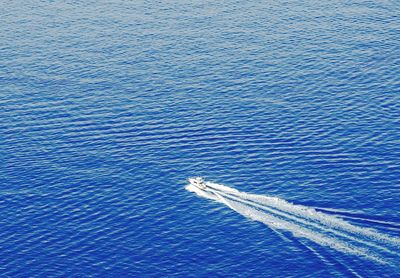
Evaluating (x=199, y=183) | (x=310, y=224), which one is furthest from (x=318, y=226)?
(x=199, y=183)

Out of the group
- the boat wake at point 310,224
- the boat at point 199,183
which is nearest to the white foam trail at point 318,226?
the boat wake at point 310,224

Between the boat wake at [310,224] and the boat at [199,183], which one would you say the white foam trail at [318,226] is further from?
the boat at [199,183]

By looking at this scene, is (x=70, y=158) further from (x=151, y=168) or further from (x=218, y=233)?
(x=218, y=233)

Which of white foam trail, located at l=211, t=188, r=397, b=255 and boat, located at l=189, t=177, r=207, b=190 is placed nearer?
white foam trail, located at l=211, t=188, r=397, b=255

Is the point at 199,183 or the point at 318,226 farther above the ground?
the point at 199,183

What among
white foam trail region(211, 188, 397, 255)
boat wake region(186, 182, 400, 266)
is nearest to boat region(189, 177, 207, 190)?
boat wake region(186, 182, 400, 266)

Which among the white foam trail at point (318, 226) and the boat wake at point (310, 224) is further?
the white foam trail at point (318, 226)

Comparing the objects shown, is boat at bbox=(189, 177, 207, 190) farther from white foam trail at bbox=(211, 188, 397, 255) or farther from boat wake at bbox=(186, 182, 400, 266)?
white foam trail at bbox=(211, 188, 397, 255)

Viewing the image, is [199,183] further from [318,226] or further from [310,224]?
[318,226]
